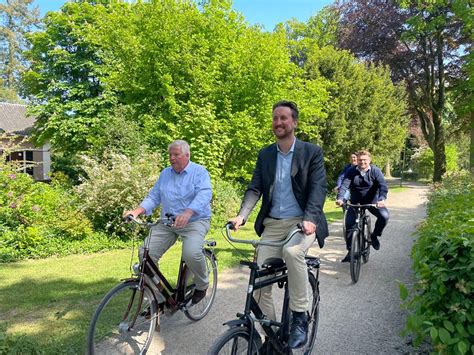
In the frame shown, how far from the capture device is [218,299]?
16.7 feet

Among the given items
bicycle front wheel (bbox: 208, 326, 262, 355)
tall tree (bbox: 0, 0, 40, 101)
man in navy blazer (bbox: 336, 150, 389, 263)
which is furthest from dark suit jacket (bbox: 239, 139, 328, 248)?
tall tree (bbox: 0, 0, 40, 101)

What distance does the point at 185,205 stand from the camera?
4.23 metres

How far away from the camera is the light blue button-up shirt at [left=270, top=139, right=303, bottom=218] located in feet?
10.8

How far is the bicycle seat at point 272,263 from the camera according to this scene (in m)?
3.07

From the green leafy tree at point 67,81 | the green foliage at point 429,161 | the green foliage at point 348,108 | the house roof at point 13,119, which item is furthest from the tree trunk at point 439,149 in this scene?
the house roof at point 13,119

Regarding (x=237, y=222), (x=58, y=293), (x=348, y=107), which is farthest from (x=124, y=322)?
(x=348, y=107)

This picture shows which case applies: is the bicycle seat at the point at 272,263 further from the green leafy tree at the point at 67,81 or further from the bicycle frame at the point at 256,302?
the green leafy tree at the point at 67,81

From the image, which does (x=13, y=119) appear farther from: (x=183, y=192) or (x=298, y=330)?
(x=298, y=330)

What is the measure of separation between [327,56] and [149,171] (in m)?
13.7

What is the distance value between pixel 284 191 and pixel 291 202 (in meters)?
0.11

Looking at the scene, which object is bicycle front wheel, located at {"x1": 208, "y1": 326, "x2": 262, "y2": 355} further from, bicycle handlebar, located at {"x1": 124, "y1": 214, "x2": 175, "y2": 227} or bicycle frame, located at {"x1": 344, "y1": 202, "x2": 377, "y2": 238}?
bicycle frame, located at {"x1": 344, "y1": 202, "x2": 377, "y2": 238}

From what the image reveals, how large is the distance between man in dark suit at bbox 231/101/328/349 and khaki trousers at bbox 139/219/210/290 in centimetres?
85

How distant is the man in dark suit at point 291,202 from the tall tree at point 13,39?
44.8 metres

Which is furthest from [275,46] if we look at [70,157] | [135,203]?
[70,157]
